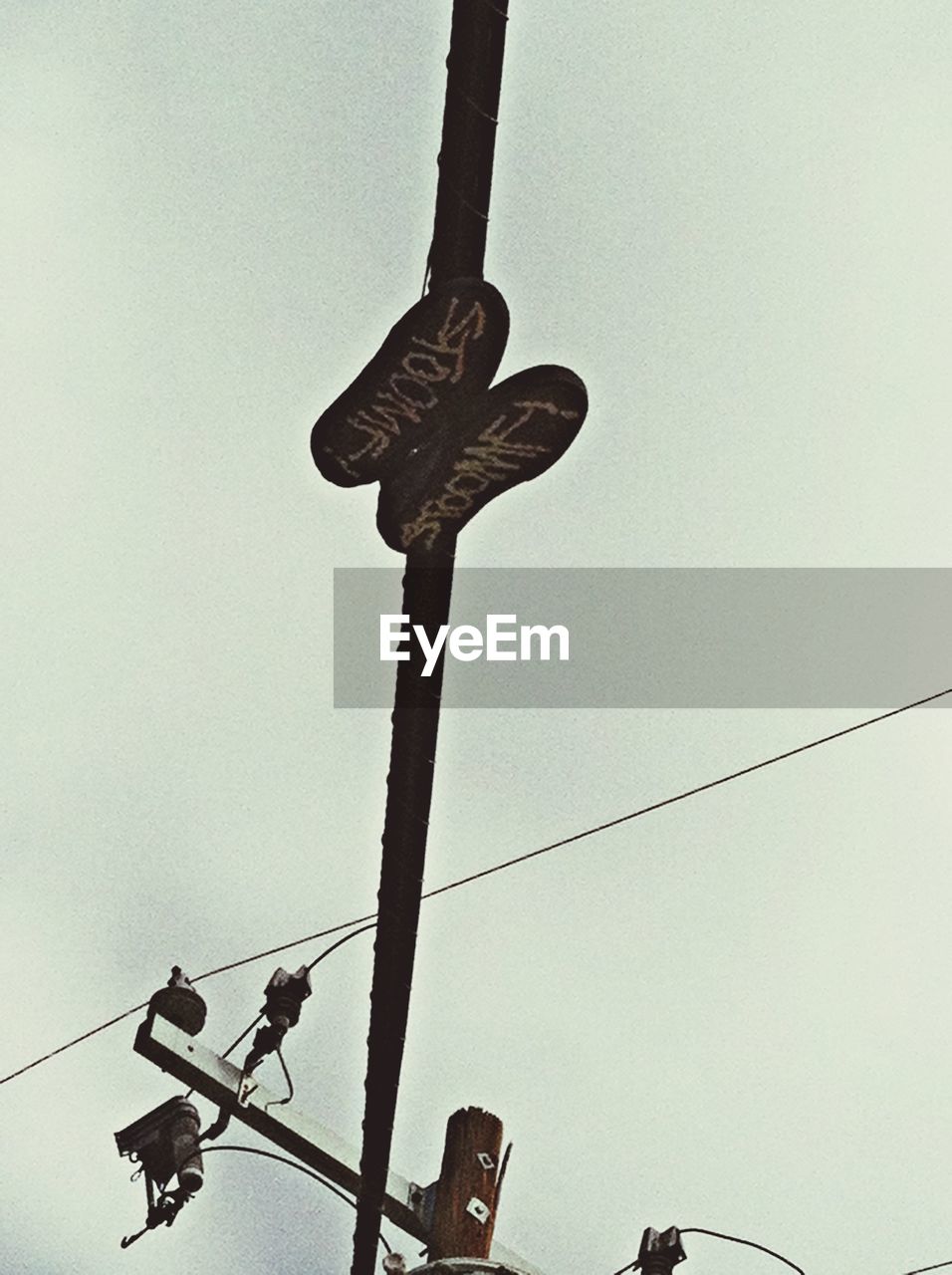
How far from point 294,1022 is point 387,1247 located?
1.04 metres

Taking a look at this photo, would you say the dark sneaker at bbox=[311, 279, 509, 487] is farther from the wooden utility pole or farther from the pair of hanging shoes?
the wooden utility pole

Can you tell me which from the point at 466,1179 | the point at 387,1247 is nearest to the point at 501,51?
the point at 466,1179

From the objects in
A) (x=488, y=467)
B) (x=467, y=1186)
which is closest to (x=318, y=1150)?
(x=467, y=1186)

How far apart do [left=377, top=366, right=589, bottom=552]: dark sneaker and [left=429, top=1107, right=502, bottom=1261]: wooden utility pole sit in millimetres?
2520

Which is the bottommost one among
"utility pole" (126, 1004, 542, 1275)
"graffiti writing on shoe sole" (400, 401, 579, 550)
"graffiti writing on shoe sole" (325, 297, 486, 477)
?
"utility pole" (126, 1004, 542, 1275)

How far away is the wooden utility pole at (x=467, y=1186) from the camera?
542 centimetres

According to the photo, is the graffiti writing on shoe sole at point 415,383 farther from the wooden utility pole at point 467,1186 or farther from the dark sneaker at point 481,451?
the wooden utility pole at point 467,1186

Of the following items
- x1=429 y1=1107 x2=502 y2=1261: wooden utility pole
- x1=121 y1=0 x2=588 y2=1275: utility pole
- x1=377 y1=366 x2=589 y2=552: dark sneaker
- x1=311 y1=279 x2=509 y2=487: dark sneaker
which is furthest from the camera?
x1=429 y1=1107 x2=502 y2=1261: wooden utility pole

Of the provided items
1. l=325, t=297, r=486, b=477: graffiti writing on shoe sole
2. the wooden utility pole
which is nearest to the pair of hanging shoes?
l=325, t=297, r=486, b=477: graffiti writing on shoe sole

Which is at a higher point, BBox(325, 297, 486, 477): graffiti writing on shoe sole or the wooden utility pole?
BBox(325, 297, 486, 477): graffiti writing on shoe sole

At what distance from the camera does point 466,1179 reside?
5500 millimetres

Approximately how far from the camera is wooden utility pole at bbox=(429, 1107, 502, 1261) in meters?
5.42

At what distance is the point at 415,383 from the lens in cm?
390

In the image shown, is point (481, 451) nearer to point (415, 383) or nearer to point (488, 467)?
point (488, 467)
